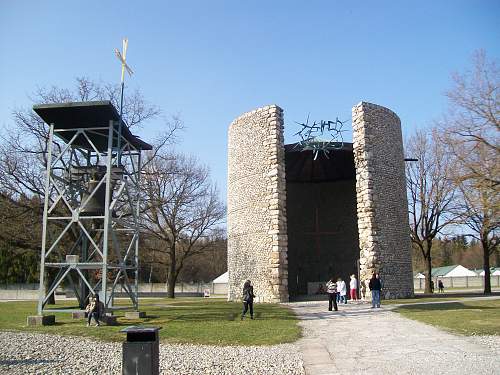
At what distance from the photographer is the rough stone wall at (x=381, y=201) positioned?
21.8m

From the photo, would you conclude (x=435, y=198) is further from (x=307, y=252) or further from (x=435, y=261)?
(x=435, y=261)

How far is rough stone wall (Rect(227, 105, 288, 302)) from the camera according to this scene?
21750 mm

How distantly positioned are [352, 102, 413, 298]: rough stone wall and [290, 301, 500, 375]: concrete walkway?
8878 millimetres

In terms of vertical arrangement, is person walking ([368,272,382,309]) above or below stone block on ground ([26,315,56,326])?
above

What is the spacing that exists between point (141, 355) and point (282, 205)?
670 inches

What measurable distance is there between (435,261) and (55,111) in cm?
6392

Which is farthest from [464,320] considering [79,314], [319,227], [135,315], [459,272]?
[459,272]

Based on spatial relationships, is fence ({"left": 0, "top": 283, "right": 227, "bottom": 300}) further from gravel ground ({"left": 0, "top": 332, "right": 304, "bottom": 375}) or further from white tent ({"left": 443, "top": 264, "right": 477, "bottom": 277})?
gravel ground ({"left": 0, "top": 332, "right": 304, "bottom": 375})

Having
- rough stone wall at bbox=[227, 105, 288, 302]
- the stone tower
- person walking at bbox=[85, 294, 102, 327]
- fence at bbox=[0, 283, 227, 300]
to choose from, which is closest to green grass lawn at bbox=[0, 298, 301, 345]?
person walking at bbox=[85, 294, 102, 327]

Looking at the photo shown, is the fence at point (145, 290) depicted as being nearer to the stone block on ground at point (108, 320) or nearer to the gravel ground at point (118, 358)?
the stone block on ground at point (108, 320)

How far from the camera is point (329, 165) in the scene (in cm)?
2980

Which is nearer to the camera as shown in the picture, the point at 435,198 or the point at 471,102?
the point at 471,102

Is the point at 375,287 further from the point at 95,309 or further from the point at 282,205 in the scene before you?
the point at 95,309

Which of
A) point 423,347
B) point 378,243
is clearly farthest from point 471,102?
point 423,347
